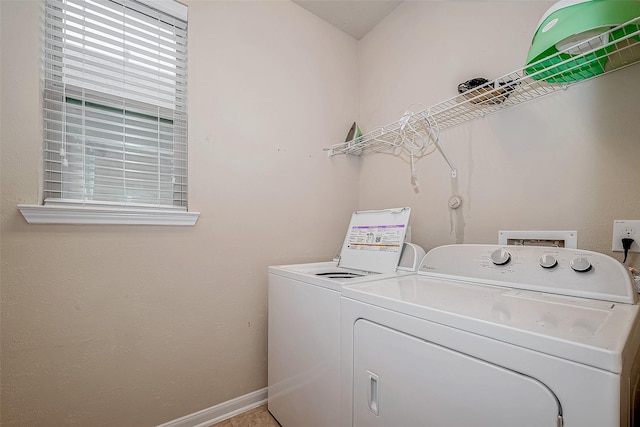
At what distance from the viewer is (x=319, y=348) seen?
4.11 ft

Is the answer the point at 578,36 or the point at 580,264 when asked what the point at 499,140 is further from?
the point at 580,264

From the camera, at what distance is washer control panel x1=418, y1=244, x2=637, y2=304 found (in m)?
0.91

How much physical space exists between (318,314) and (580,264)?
3.31 feet

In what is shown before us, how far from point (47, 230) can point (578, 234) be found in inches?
90.7

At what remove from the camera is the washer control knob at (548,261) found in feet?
3.43

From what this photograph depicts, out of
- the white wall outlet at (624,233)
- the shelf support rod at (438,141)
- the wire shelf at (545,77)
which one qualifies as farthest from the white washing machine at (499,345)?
the wire shelf at (545,77)

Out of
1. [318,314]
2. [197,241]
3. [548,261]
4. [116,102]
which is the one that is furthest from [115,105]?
[548,261]

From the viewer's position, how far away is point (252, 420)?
163 cm

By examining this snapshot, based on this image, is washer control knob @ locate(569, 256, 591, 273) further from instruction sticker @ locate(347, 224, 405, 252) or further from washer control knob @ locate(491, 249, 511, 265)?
instruction sticker @ locate(347, 224, 405, 252)

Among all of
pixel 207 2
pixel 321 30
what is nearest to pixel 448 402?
pixel 207 2

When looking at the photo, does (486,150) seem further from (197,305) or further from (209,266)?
(197,305)

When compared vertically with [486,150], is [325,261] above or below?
below

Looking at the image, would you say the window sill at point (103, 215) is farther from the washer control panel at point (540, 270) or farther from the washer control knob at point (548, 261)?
the washer control knob at point (548, 261)

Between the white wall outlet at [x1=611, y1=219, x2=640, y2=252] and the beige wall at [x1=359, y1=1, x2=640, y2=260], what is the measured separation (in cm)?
2
